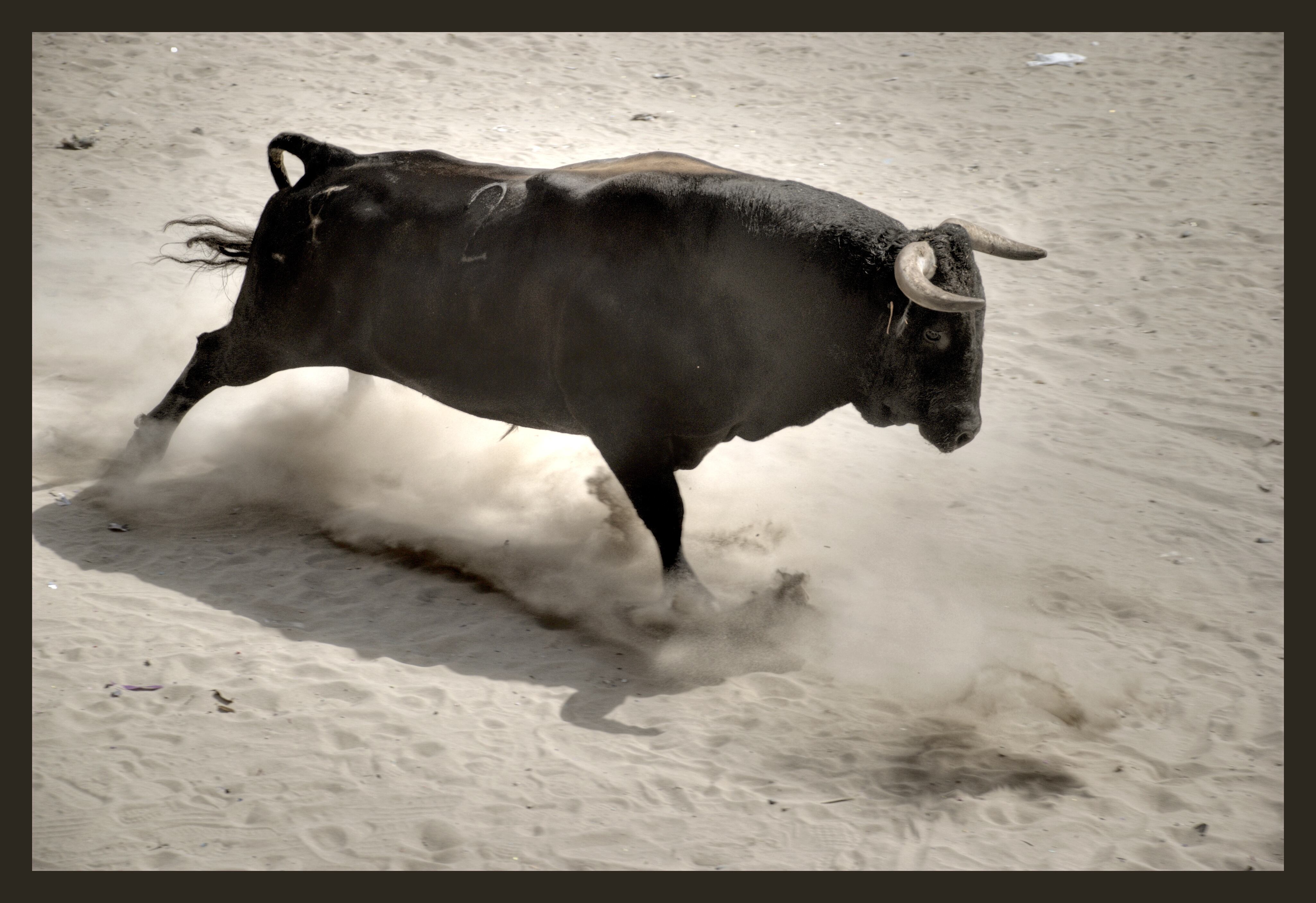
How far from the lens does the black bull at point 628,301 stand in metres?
5.41

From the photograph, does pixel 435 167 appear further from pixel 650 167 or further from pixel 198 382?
pixel 198 382

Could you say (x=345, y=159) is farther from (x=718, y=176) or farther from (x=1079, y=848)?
(x=1079, y=848)

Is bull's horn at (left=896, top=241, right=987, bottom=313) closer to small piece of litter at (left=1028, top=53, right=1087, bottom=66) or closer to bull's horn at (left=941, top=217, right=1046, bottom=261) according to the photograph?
bull's horn at (left=941, top=217, right=1046, bottom=261)

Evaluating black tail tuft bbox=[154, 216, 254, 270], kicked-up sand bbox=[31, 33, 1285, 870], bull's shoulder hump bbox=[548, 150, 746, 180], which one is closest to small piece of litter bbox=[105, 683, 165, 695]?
kicked-up sand bbox=[31, 33, 1285, 870]

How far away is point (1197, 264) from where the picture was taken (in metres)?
10.9

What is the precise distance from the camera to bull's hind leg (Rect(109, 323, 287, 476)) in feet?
22.1

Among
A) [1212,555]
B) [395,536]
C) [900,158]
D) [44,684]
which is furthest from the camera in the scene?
[900,158]

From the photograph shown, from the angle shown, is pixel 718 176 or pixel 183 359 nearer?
pixel 718 176

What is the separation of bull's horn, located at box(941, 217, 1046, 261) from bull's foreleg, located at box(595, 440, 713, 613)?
1715 mm

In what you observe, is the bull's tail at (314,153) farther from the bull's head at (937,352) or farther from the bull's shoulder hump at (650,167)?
the bull's head at (937,352)

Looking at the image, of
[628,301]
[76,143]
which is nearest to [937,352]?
[628,301]

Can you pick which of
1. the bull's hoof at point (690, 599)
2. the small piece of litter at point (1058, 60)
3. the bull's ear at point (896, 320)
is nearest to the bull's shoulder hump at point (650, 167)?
the bull's ear at point (896, 320)

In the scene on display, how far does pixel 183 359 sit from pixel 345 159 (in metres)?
2.36

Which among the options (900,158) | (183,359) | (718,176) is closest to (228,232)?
(183,359)
